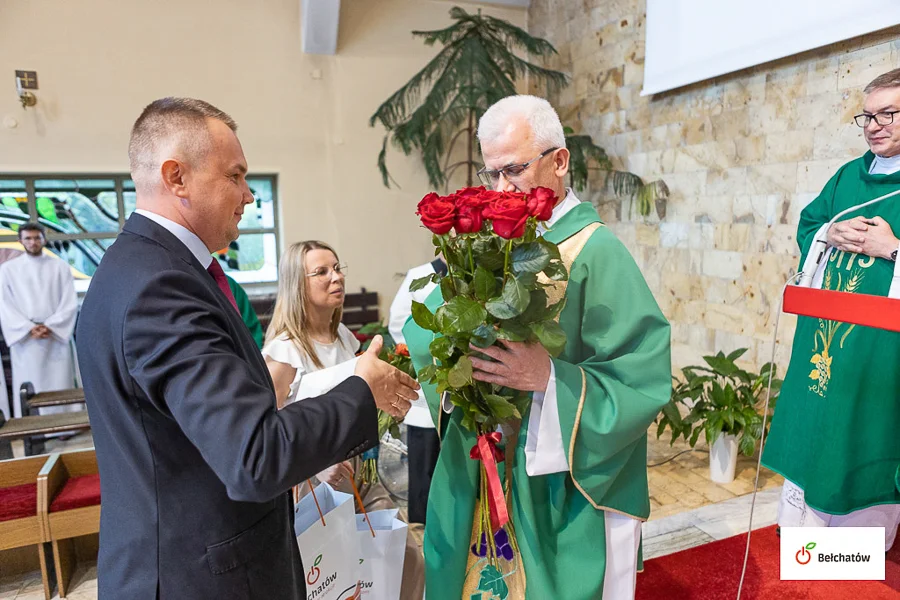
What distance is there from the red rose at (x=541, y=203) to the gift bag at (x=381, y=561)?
45.3 inches

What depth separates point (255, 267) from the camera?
6.73m

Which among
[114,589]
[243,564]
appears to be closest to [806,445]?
[243,564]

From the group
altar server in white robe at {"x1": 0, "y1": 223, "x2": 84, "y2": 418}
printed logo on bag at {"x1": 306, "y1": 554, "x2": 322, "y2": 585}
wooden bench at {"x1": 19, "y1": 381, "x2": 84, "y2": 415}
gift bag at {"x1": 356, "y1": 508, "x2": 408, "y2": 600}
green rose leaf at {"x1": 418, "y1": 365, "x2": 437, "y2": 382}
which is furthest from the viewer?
altar server in white robe at {"x1": 0, "y1": 223, "x2": 84, "y2": 418}

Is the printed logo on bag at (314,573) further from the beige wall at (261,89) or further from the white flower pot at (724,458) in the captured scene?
the beige wall at (261,89)

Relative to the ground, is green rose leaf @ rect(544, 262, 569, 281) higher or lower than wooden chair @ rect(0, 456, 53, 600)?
higher

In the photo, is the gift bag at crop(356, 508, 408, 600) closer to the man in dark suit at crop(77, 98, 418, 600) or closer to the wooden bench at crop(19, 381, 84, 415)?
the man in dark suit at crop(77, 98, 418, 600)

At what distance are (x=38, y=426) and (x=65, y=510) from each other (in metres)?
0.93

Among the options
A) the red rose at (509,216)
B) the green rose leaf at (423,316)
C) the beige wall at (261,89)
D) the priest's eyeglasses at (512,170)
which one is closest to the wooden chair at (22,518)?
the green rose leaf at (423,316)

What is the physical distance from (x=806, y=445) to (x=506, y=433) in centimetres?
193

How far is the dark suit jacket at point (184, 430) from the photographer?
0.96 m

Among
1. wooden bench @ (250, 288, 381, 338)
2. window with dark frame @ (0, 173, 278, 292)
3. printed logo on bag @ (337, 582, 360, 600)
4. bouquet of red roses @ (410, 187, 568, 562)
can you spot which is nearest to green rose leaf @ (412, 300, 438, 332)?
bouquet of red roses @ (410, 187, 568, 562)

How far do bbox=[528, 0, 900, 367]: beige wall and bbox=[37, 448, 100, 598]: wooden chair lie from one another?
4130 millimetres

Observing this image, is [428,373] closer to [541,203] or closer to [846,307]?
[541,203]

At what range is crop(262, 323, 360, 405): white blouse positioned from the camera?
6.73 ft
